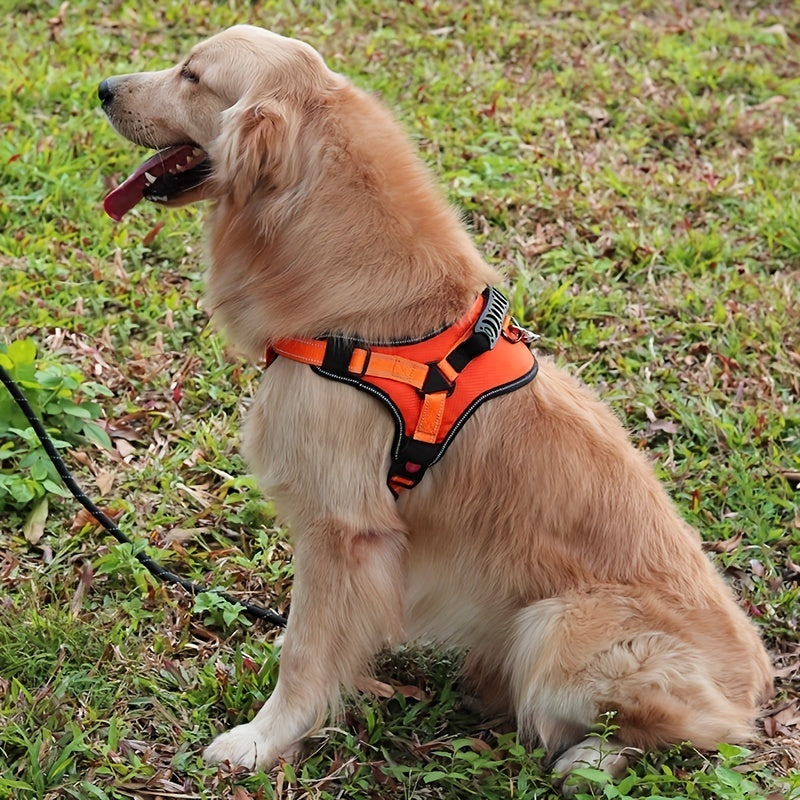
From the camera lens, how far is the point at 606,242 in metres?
5.27

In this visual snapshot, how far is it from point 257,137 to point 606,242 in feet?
10.1

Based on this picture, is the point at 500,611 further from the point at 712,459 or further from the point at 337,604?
the point at 712,459

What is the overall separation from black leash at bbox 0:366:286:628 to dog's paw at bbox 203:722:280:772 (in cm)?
50

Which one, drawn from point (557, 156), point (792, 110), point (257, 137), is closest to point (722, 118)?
point (792, 110)

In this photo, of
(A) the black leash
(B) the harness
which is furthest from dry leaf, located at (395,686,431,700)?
(B) the harness

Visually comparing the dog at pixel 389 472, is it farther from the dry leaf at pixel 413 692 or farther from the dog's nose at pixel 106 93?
the dry leaf at pixel 413 692

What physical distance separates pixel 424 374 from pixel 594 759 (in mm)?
1225

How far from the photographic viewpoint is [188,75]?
9.46 ft

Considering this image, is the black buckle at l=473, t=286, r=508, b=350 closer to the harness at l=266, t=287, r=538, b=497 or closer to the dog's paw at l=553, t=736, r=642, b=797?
the harness at l=266, t=287, r=538, b=497

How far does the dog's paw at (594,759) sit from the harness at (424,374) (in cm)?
93

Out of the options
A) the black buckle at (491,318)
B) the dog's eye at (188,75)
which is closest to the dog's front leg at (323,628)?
the black buckle at (491,318)

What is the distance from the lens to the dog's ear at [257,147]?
8.62 ft

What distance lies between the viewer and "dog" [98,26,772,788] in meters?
2.71

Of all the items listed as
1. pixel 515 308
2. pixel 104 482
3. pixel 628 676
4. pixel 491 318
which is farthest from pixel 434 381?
pixel 515 308
